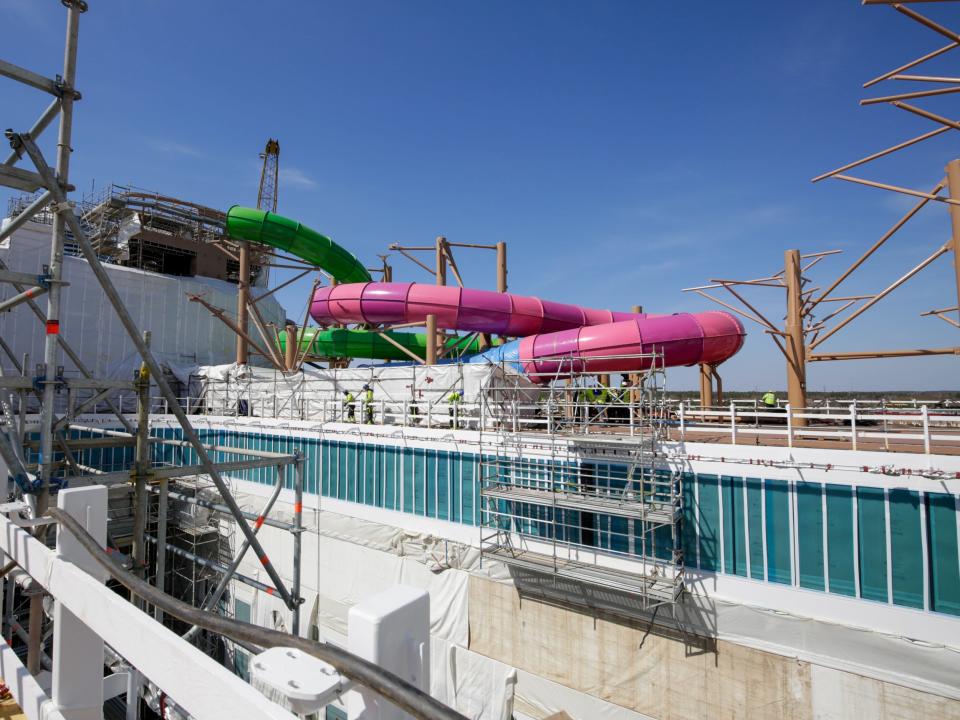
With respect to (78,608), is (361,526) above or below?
below

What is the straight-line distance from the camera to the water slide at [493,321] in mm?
15344

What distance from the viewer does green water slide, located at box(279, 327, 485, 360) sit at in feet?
81.3

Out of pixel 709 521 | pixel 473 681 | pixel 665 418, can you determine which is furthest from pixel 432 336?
pixel 709 521

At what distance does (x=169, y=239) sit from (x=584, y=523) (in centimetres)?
3286

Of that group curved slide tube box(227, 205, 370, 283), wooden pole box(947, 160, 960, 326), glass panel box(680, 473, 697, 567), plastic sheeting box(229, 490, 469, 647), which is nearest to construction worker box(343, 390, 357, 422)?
plastic sheeting box(229, 490, 469, 647)

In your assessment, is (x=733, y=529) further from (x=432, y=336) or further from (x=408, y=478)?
(x=432, y=336)

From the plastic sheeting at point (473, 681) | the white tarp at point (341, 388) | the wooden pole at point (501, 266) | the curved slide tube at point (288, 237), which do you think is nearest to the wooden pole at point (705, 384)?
the white tarp at point (341, 388)

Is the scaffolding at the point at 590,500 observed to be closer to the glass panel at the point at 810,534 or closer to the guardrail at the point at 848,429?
the guardrail at the point at 848,429

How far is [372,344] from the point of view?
2481 centimetres

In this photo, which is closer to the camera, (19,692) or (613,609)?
(19,692)

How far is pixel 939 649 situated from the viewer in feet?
26.3

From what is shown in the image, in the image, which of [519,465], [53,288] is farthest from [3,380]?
[519,465]

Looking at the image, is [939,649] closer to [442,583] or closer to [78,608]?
[442,583]

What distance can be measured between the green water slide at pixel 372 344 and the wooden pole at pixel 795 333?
531 inches
